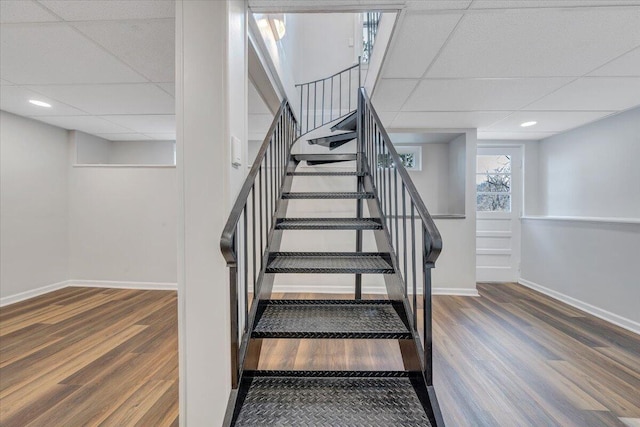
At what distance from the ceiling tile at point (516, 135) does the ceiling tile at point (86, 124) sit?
5029 millimetres

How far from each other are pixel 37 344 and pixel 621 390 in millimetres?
4364

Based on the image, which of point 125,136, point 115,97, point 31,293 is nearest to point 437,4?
point 115,97

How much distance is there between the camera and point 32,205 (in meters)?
3.80

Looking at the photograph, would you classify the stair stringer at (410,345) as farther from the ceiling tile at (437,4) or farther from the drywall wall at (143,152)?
the drywall wall at (143,152)

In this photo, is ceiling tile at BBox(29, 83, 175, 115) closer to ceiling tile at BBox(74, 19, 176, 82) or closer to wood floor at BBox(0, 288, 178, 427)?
ceiling tile at BBox(74, 19, 176, 82)

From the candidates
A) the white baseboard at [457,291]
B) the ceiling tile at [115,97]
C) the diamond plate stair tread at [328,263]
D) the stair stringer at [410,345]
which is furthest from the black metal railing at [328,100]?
the white baseboard at [457,291]

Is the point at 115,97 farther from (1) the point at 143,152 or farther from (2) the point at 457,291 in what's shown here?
(2) the point at 457,291

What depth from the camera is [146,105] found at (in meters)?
3.26

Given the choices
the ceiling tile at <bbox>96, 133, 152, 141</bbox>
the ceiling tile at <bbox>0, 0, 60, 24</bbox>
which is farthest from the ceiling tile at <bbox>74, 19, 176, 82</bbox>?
the ceiling tile at <bbox>96, 133, 152, 141</bbox>

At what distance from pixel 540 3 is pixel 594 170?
3.01m

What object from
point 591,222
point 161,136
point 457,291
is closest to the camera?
point 591,222

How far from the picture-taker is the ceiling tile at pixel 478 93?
2549 millimetres

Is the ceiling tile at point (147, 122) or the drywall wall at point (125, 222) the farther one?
the drywall wall at point (125, 222)

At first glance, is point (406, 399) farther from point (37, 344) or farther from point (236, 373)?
point (37, 344)
